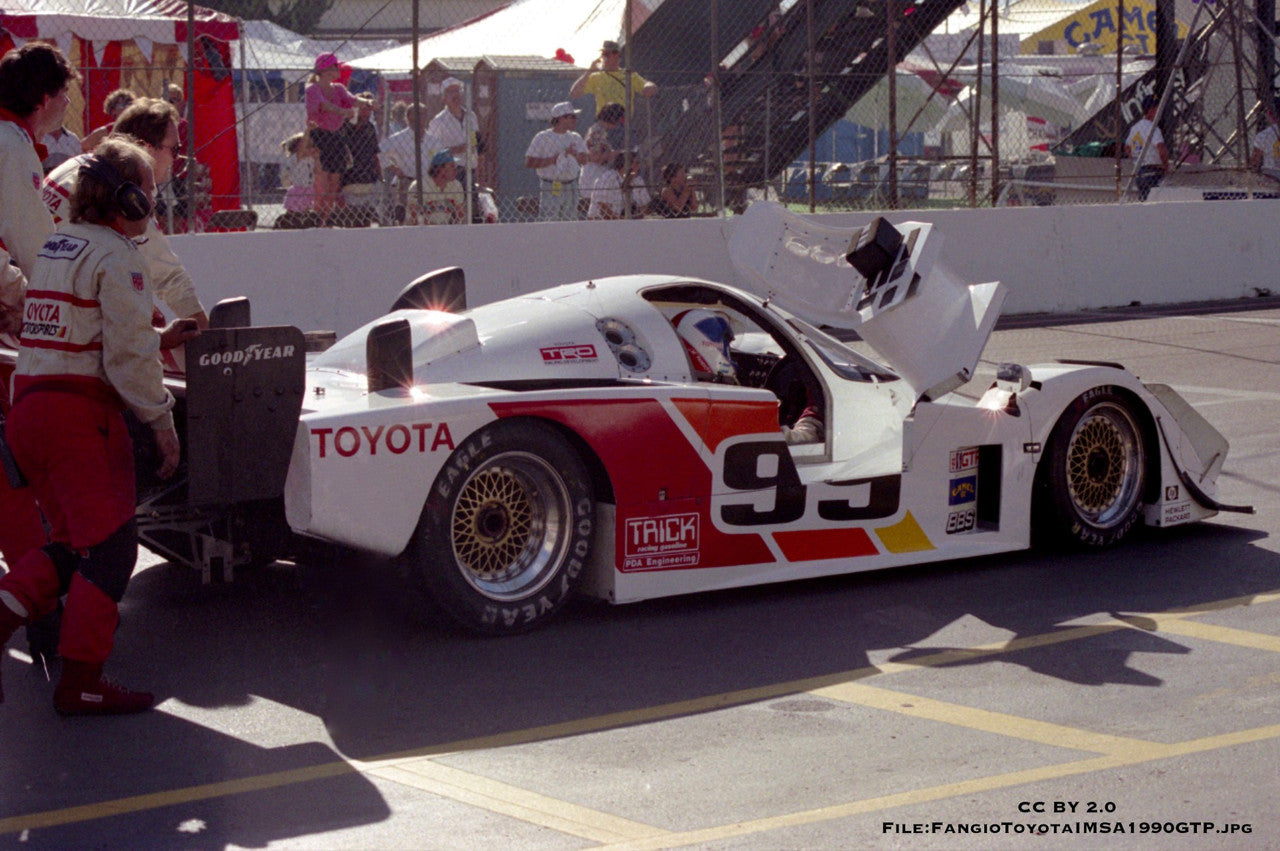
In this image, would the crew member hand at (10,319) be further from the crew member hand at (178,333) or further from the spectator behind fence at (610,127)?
the spectator behind fence at (610,127)

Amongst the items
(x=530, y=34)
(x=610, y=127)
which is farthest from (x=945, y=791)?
(x=530, y=34)

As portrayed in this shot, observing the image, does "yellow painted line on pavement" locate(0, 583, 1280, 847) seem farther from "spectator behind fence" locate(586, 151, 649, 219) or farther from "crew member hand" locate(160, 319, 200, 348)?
"spectator behind fence" locate(586, 151, 649, 219)

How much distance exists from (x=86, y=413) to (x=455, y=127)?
1015 cm

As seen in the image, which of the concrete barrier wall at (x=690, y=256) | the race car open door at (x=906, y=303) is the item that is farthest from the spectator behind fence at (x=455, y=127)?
the race car open door at (x=906, y=303)

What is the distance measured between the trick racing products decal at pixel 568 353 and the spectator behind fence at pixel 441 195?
8.34m

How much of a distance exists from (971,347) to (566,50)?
44.7ft

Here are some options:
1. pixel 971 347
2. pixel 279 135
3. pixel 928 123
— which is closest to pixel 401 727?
pixel 971 347

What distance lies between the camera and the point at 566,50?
1967 centimetres

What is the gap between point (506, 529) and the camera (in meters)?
6.00

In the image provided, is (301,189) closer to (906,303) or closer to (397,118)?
(397,118)

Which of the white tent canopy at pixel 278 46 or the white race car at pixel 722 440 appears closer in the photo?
the white race car at pixel 722 440

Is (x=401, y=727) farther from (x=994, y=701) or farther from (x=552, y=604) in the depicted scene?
(x=994, y=701)

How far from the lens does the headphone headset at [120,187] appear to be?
5.11 metres

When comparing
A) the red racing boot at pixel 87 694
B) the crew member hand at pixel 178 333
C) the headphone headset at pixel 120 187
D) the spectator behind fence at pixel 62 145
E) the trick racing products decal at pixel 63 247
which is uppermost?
the spectator behind fence at pixel 62 145
